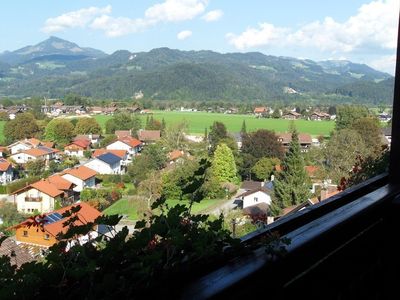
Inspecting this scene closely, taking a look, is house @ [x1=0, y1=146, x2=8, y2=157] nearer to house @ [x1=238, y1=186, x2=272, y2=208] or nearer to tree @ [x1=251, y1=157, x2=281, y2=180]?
house @ [x1=238, y1=186, x2=272, y2=208]

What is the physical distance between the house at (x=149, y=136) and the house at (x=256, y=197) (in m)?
0.84

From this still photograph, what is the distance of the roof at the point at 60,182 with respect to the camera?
6.29ft

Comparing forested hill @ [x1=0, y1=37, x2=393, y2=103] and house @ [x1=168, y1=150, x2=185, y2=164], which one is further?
forested hill @ [x1=0, y1=37, x2=393, y2=103]

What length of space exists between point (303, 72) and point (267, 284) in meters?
7.65

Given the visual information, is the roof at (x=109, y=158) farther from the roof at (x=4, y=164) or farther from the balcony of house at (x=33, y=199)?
the balcony of house at (x=33, y=199)

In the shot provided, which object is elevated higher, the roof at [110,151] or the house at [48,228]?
the house at [48,228]

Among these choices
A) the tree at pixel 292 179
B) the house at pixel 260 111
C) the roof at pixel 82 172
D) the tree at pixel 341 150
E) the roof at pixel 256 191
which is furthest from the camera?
the house at pixel 260 111

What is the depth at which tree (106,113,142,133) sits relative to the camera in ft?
12.3

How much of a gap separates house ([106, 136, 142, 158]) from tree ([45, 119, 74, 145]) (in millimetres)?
397

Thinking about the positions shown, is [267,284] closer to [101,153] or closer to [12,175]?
[12,175]

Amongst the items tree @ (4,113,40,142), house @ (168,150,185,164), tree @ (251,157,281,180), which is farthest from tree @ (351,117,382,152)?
tree @ (4,113,40,142)

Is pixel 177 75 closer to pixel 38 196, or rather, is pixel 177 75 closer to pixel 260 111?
pixel 260 111

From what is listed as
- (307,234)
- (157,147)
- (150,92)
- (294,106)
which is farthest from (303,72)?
(307,234)

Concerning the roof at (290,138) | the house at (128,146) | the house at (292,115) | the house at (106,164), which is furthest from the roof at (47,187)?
the house at (292,115)
